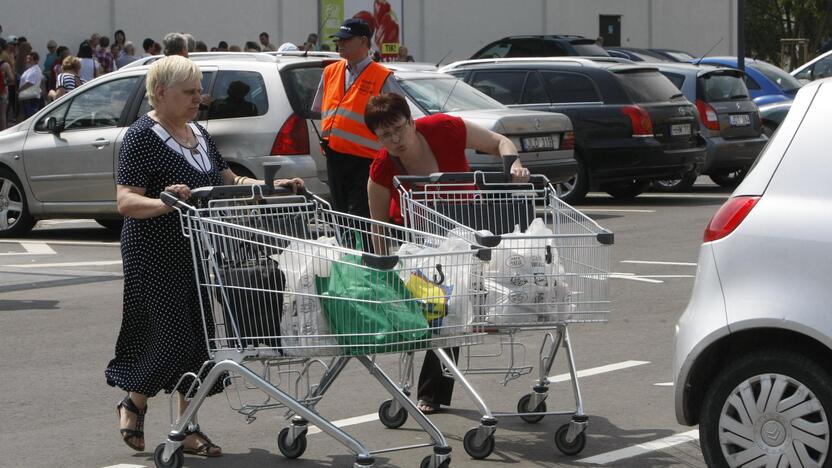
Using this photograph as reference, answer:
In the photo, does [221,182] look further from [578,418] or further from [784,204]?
[784,204]

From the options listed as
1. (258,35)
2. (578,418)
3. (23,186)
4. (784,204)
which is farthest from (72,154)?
(258,35)

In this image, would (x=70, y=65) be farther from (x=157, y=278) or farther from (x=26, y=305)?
(x=157, y=278)

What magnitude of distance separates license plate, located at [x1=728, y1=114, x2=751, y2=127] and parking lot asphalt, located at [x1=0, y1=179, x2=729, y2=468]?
7.12m

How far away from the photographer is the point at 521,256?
561 centimetres

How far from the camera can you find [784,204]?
497 centimetres

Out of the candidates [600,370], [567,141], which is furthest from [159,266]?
[567,141]

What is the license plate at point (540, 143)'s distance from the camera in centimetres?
1497

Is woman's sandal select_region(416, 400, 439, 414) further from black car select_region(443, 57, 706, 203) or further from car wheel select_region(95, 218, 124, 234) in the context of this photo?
black car select_region(443, 57, 706, 203)

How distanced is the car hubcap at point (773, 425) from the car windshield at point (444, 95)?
966 cm

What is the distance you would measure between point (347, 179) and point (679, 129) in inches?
379

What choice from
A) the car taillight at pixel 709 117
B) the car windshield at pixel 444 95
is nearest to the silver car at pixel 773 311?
the car windshield at pixel 444 95

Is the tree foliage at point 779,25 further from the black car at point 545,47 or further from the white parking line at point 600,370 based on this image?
the white parking line at point 600,370

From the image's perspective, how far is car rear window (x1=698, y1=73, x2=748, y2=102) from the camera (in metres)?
18.5

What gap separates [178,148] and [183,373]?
0.94 metres
